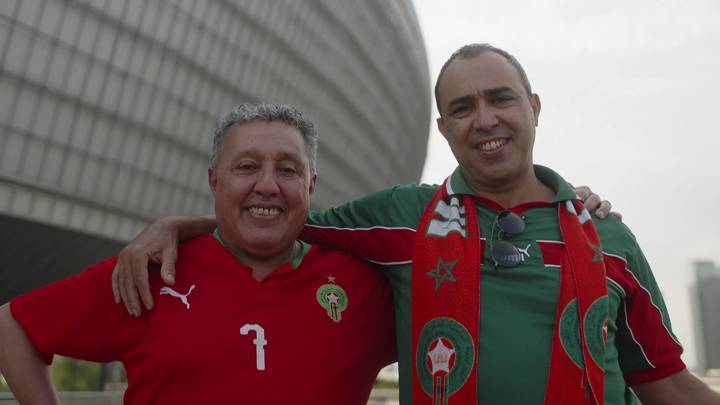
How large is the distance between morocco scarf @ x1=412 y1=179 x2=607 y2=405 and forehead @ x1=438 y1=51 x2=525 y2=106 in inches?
23.7

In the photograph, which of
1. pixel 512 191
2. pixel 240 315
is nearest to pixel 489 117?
pixel 512 191

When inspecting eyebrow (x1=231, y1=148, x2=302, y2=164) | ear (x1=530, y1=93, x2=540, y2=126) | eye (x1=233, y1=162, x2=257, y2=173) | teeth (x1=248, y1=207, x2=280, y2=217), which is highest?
ear (x1=530, y1=93, x2=540, y2=126)

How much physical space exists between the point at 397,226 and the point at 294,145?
0.66 meters

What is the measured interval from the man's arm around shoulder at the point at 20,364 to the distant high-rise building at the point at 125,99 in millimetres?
15600

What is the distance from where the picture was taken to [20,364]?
299 centimetres

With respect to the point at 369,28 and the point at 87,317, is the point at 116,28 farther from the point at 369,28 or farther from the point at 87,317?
the point at 87,317

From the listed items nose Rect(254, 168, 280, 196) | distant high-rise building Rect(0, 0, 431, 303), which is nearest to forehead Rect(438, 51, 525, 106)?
nose Rect(254, 168, 280, 196)

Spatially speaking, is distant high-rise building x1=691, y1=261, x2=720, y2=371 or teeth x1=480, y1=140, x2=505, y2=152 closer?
teeth x1=480, y1=140, x2=505, y2=152

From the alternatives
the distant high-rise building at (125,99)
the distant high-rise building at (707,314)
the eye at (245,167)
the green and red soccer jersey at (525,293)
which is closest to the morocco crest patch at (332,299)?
the green and red soccer jersey at (525,293)

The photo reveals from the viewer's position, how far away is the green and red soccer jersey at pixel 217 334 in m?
2.90

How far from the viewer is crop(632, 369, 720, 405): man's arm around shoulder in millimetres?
3155

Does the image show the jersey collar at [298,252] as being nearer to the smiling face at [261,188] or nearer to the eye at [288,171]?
the smiling face at [261,188]

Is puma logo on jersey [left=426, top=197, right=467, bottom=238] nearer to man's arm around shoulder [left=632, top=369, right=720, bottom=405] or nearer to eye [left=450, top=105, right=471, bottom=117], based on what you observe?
eye [left=450, top=105, right=471, bottom=117]

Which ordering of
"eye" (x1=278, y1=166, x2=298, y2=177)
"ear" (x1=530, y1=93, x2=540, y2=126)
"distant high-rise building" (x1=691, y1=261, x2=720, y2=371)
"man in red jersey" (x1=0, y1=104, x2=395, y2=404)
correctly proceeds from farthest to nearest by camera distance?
"distant high-rise building" (x1=691, y1=261, x2=720, y2=371)
"ear" (x1=530, y1=93, x2=540, y2=126)
"eye" (x1=278, y1=166, x2=298, y2=177)
"man in red jersey" (x1=0, y1=104, x2=395, y2=404)
